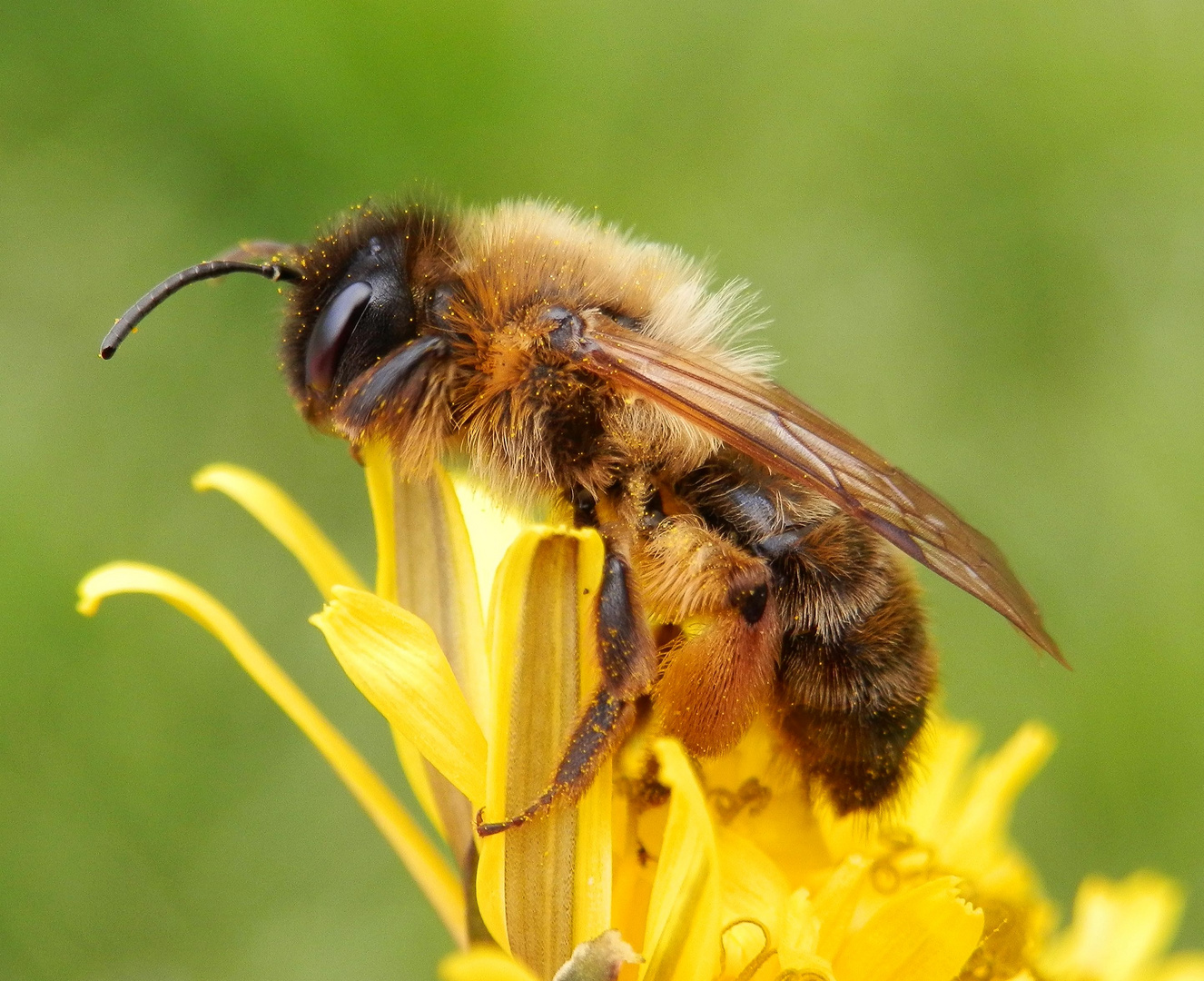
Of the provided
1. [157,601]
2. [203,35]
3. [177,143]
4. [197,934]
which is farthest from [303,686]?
[203,35]

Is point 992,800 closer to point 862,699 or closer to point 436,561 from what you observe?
point 862,699

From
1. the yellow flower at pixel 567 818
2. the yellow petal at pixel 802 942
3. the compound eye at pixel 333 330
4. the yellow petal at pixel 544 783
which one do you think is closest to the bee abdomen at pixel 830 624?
the yellow flower at pixel 567 818

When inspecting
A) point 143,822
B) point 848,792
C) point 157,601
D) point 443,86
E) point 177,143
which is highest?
point 177,143

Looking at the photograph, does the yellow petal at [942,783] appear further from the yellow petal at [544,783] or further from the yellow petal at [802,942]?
the yellow petal at [544,783]

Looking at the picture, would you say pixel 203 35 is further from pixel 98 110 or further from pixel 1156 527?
pixel 1156 527

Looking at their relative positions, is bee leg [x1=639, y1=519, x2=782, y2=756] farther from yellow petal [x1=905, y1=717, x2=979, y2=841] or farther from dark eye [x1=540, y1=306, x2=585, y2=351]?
yellow petal [x1=905, y1=717, x2=979, y2=841]

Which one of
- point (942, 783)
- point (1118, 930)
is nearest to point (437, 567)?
point (942, 783)
